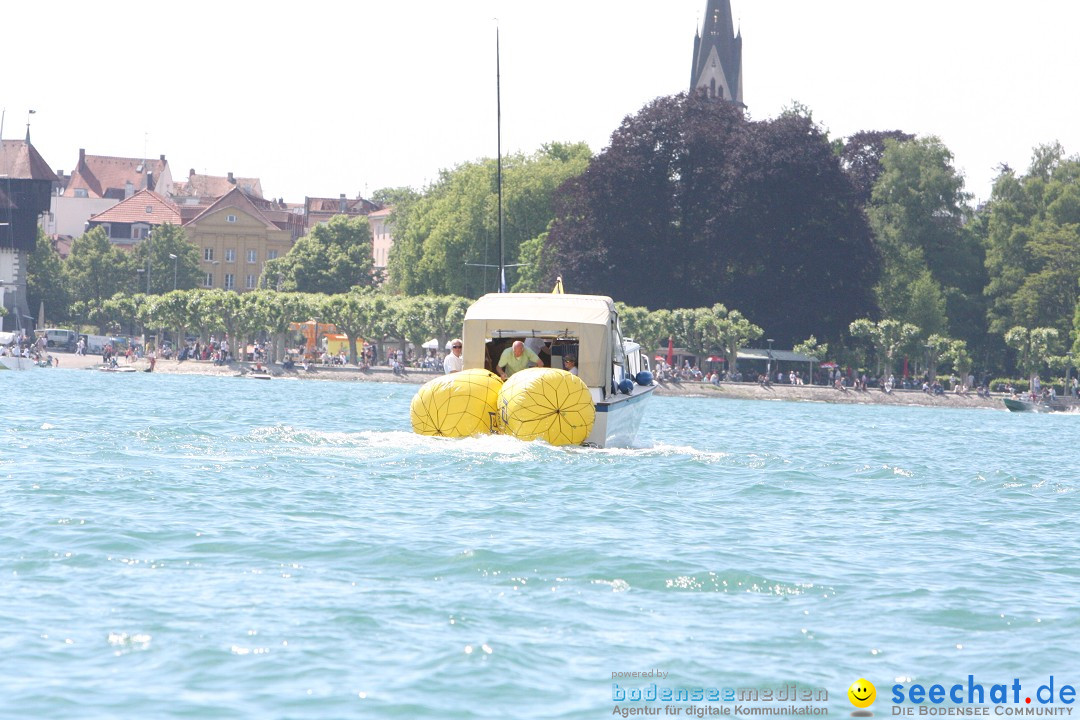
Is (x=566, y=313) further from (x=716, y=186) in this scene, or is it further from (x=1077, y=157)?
(x=1077, y=157)

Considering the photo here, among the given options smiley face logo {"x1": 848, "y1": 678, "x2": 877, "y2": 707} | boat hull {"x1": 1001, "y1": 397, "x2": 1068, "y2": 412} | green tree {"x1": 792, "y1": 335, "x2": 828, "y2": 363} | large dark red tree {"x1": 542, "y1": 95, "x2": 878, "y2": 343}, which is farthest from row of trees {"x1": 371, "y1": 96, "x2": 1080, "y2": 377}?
smiley face logo {"x1": 848, "y1": 678, "x2": 877, "y2": 707}

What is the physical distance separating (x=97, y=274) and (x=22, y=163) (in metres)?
11.4

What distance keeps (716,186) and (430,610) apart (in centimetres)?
7610

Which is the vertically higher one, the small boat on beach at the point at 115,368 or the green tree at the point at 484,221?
the green tree at the point at 484,221

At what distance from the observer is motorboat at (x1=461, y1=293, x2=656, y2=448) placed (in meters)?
25.2

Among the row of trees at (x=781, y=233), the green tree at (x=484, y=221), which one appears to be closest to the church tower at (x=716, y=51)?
the row of trees at (x=781, y=233)

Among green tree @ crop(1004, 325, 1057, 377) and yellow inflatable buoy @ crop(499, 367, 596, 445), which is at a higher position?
green tree @ crop(1004, 325, 1057, 377)

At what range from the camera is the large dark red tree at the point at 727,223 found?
84438 millimetres

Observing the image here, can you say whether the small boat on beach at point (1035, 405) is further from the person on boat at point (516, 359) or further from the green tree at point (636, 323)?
the person on boat at point (516, 359)

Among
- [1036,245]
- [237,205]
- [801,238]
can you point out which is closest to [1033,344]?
[1036,245]

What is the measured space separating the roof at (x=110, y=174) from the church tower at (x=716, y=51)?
2477 inches

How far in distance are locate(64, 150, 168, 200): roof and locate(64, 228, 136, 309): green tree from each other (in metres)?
46.8

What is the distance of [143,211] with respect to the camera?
157m

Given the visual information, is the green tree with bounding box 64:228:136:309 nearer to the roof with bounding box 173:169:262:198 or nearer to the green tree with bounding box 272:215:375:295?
the green tree with bounding box 272:215:375:295
